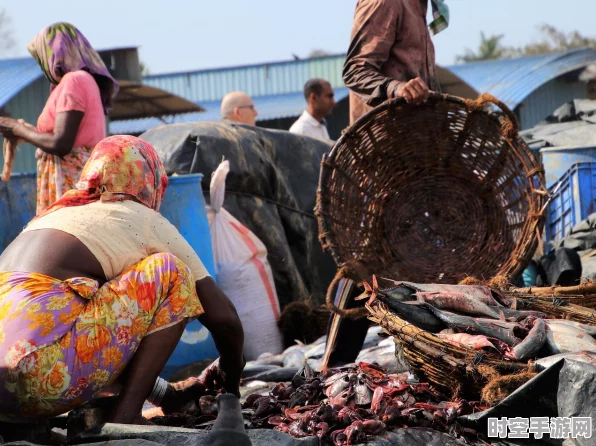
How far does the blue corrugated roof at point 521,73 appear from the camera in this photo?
19.6 metres

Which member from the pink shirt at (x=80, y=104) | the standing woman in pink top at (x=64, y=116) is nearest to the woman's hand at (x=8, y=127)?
the standing woman in pink top at (x=64, y=116)

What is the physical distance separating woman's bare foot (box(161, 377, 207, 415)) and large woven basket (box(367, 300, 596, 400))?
0.77m

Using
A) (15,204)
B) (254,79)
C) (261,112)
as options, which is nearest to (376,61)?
(15,204)

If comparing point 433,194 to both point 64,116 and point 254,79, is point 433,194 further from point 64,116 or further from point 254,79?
point 254,79

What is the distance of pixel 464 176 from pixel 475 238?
0.33m

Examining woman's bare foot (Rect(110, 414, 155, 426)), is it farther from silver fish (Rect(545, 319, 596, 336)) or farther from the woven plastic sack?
the woven plastic sack

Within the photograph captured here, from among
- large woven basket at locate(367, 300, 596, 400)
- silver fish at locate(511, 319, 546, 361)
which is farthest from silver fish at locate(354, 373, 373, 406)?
silver fish at locate(511, 319, 546, 361)

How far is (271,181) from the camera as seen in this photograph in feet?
22.8

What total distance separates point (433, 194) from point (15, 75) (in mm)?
13731

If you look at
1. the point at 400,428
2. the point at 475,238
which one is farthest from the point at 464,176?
the point at 400,428

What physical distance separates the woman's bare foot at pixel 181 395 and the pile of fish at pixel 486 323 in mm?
793

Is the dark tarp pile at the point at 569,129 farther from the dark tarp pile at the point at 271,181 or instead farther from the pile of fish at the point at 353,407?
the pile of fish at the point at 353,407

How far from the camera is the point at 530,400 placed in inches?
122

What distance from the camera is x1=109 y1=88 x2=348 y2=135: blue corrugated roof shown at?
20438 mm
